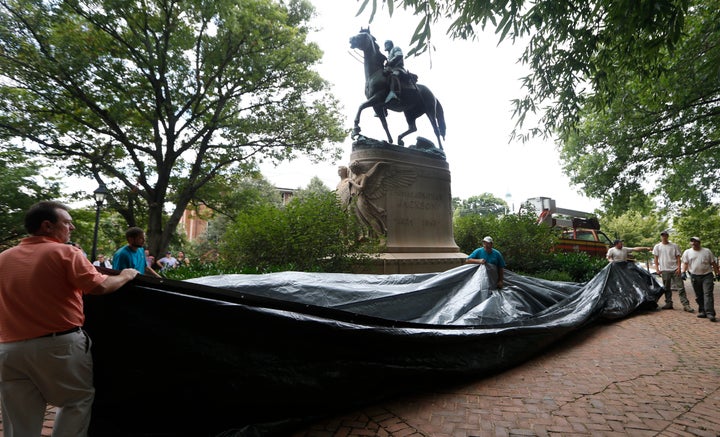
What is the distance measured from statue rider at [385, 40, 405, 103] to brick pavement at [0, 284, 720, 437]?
6.76 meters

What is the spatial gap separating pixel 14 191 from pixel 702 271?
21546 mm

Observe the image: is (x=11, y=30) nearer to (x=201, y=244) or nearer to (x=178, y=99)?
(x=178, y=99)

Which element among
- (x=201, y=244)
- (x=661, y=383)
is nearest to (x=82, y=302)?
(x=661, y=383)

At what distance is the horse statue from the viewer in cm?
920

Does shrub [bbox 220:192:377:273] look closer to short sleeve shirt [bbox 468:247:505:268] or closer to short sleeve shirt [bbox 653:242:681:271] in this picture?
short sleeve shirt [bbox 468:247:505:268]

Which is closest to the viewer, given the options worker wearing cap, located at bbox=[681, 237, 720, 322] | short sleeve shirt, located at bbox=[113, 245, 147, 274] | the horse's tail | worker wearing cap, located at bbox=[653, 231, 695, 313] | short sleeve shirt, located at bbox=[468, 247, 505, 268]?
short sleeve shirt, located at bbox=[113, 245, 147, 274]

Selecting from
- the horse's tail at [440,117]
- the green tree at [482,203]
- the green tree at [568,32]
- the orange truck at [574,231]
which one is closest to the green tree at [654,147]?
the orange truck at [574,231]

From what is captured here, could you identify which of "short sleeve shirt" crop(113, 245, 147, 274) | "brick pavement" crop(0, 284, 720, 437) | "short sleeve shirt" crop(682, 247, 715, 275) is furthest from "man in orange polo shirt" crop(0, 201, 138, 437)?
"short sleeve shirt" crop(682, 247, 715, 275)

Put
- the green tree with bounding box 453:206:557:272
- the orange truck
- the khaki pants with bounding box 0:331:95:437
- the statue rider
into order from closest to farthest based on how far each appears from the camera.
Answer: the khaki pants with bounding box 0:331:95:437 < the statue rider < the green tree with bounding box 453:206:557:272 < the orange truck

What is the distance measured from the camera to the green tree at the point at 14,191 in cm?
1399

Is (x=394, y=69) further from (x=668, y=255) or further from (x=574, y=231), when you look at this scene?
(x=574, y=231)

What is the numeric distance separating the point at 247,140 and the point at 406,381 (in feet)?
53.9

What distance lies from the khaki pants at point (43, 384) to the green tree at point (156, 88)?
14.1m

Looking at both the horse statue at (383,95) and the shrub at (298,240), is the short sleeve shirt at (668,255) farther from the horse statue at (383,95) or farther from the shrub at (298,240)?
Answer: the shrub at (298,240)
